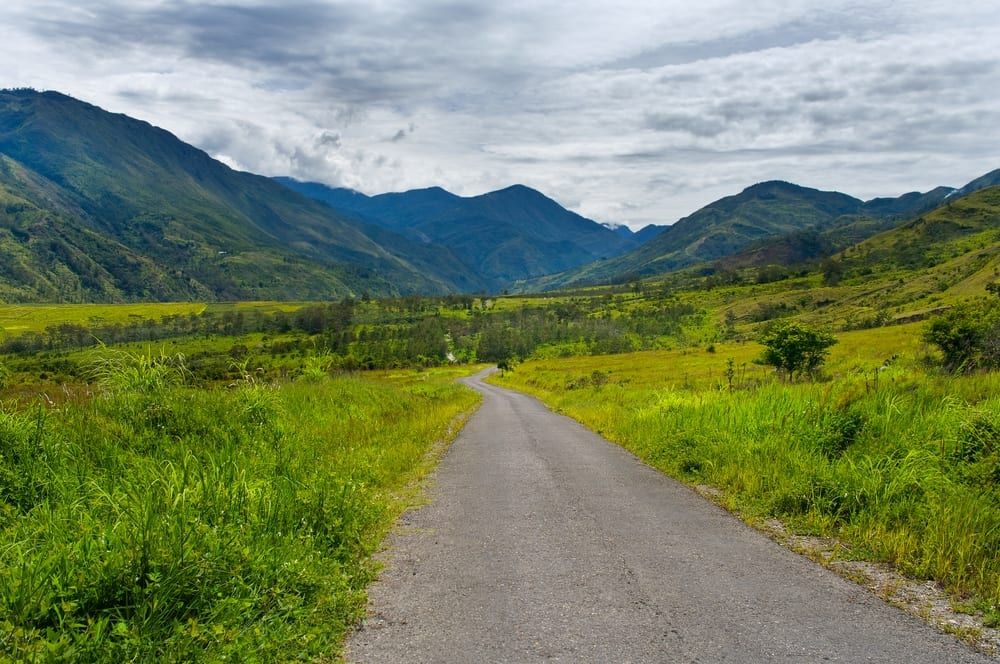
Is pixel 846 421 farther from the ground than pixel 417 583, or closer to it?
farther from the ground

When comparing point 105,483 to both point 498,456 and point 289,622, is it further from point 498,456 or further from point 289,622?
point 498,456

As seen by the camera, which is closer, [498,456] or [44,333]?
[498,456]

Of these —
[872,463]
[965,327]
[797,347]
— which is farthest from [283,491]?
[797,347]

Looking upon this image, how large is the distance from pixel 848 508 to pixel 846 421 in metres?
3.35

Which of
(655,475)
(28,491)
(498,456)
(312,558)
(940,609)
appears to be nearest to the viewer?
(940,609)

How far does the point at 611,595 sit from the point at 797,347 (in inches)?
2282

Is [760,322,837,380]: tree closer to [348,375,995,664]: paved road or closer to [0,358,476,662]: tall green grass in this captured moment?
[348,375,995,664]: paved road

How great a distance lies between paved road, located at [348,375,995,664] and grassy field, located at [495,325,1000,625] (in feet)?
3.29

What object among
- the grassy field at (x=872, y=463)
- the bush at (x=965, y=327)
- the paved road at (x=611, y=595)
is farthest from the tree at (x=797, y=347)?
the paved road at (x=611, y=595)

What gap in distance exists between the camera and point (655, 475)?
11930 millimetres

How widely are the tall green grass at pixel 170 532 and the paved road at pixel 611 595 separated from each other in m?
0.65

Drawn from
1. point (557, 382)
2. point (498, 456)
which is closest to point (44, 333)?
point (557, 382)

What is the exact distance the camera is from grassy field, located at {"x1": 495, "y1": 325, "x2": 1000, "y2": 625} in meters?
6.62

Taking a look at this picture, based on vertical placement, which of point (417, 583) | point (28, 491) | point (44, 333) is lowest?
point (44, 333)
